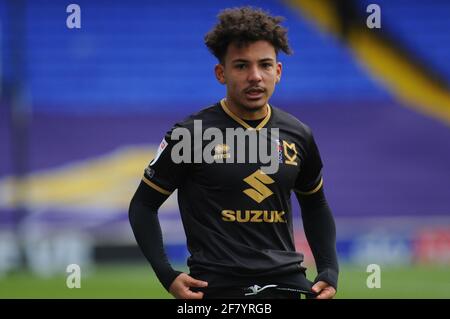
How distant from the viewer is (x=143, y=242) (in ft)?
14.7

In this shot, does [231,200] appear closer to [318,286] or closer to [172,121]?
[318,286]

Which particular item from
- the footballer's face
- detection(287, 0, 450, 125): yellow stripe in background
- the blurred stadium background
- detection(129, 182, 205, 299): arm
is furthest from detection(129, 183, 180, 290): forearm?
detection(287, 0, 450, 125): yellow stripe in background

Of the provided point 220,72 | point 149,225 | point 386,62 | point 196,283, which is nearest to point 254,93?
point 220,72

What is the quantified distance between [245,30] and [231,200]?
761mm

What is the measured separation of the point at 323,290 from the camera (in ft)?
14.7

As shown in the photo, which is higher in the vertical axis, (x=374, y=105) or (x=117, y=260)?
(x=374, y=105)

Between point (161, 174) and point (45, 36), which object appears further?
point (45, 36)

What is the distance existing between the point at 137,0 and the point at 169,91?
229 cm

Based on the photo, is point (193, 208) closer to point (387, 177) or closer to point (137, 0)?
point (387, 177)

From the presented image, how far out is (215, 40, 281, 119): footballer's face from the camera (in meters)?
4.35

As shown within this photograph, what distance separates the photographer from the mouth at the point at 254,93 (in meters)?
4.36
